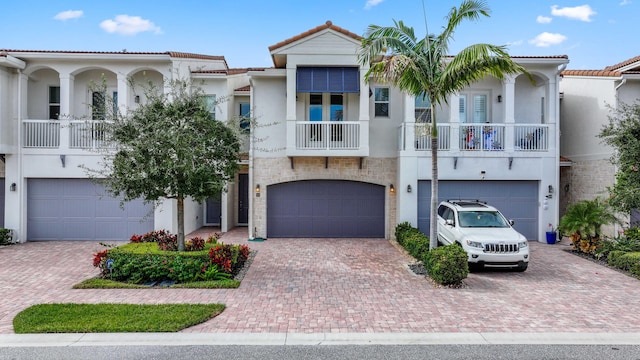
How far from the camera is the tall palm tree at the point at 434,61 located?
27.7ft

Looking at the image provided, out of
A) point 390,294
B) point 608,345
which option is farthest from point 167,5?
point 608,345

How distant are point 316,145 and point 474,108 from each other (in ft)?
22.2

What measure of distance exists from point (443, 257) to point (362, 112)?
660 cm

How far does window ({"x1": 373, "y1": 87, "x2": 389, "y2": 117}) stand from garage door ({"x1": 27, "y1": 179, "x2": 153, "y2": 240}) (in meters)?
9.73

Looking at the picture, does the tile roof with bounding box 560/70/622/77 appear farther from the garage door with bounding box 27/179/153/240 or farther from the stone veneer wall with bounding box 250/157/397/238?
the garage door with bounding box 27/179/153/240

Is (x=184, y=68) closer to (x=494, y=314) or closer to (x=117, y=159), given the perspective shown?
(x=117, y=159)

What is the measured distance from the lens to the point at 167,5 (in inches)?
620

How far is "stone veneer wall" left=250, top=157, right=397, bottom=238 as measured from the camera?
13.8 metres

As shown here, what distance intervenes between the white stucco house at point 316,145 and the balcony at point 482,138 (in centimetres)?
4

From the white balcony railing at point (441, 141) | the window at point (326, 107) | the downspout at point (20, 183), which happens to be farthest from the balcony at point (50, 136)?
the white balcony railing at point (441, 141)

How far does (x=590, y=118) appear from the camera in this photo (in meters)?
13.7

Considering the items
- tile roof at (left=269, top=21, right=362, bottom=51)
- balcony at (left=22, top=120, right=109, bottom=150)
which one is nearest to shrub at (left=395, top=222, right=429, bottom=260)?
tile roof at (left=269, top=21, right=362, bottom=51)

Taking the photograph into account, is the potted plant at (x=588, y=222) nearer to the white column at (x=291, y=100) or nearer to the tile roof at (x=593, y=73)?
the tile roof at (x=593, y=73)

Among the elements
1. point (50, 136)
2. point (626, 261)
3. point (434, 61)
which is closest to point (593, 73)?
point (626, 261)
